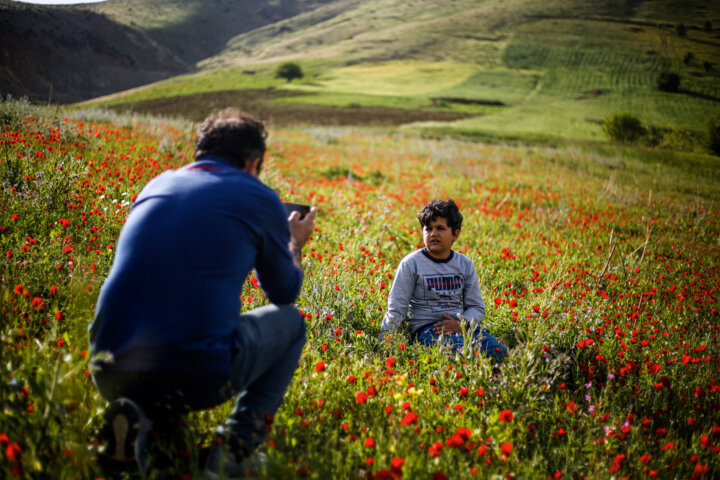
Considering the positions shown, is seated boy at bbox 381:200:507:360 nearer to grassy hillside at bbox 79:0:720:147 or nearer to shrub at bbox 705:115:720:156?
grassy hillside at bbox 79:0:720:147

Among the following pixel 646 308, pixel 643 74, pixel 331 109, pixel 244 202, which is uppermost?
pixel 643 74

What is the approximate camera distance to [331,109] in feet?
145

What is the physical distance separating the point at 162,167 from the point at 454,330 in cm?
550

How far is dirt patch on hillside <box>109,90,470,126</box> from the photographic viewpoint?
37656 millimetres

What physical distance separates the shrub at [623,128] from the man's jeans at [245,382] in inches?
1417

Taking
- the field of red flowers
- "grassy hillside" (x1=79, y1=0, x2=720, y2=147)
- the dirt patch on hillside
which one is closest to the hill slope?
the field of red flowers

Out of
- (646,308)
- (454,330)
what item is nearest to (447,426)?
(454,330)

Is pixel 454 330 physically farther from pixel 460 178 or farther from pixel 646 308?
pixel 460 178

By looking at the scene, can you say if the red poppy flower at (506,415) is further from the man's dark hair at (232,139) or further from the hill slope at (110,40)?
the hill slope at (110,40)

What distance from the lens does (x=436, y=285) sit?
3.41m

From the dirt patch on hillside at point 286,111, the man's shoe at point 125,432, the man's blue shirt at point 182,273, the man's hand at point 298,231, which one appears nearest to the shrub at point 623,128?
the dirt patch on hillside at point 286,111

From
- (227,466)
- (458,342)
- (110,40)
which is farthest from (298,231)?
(110,40)

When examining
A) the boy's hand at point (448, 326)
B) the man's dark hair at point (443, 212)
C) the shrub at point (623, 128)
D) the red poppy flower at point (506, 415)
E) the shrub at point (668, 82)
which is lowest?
the boy's hand at point (448, 326)

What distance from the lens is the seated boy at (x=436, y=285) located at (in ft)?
10.9
